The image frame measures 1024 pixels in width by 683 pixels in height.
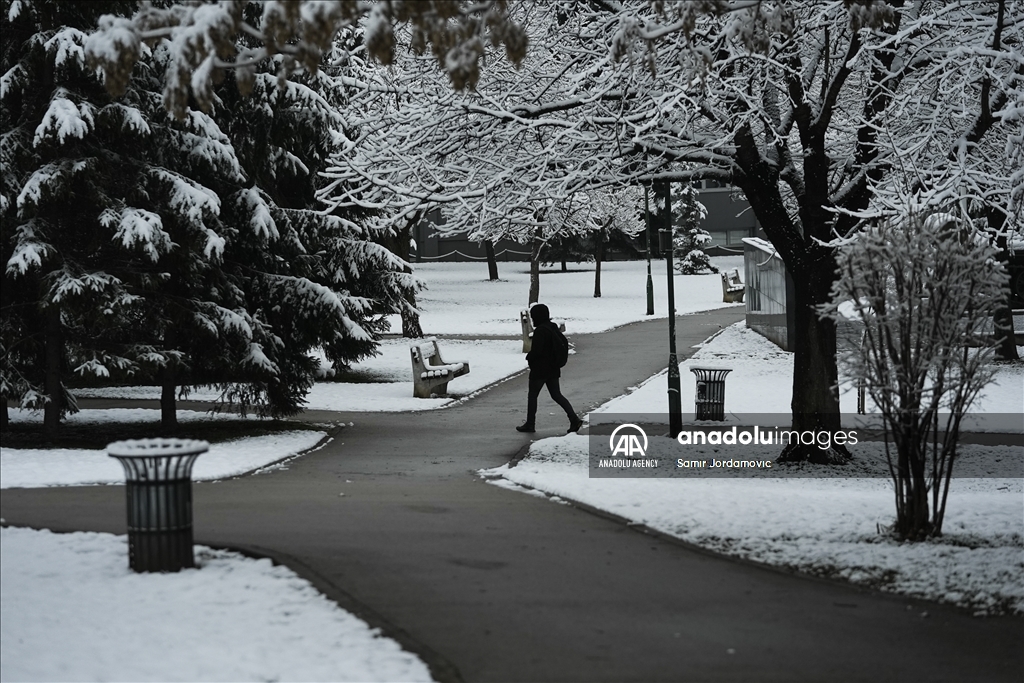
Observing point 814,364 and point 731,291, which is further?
point 731,291

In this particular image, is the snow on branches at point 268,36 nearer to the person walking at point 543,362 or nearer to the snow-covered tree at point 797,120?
the snow-covered tree at point 797,120

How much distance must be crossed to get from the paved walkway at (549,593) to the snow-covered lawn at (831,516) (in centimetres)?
35

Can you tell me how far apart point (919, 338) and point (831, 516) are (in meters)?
1.93

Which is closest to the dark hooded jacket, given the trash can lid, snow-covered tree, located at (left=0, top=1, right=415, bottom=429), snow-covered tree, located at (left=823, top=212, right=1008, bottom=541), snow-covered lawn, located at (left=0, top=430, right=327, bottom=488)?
snow-covered tree, located at (left=0, top=1, right=415, bottom=429)

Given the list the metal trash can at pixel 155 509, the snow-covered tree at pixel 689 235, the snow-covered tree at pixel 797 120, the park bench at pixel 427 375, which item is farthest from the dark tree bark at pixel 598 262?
the metal trash can at pixel 155 509

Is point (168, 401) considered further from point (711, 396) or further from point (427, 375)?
point (711, 396)

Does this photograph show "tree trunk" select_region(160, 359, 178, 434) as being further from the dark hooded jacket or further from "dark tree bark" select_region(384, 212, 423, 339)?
"dark tree bark" select_region(384, 212, 423, 339)

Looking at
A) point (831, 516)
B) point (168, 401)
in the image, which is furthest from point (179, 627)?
point (168, 401)

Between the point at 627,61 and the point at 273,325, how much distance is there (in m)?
7.52

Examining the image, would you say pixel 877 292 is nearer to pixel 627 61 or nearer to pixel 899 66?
pixel 627 61

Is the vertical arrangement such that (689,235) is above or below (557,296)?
above

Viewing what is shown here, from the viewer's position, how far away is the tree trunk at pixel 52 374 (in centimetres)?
1502

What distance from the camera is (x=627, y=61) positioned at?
1227 cm

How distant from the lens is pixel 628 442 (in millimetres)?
15539
